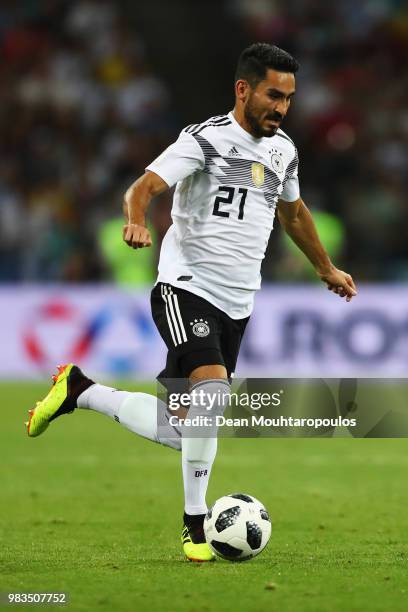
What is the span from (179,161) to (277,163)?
24.1 inches

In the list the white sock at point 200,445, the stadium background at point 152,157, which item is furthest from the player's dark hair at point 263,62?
the stadium background at point 152,157

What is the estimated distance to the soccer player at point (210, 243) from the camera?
240 inches

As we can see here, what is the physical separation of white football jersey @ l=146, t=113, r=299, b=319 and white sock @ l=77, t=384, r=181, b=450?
59cm

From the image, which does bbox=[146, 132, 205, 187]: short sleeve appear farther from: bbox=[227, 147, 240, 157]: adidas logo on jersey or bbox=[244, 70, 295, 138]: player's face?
bbox=[244, 70, 295, 138]: player's face

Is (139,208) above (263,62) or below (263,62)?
below

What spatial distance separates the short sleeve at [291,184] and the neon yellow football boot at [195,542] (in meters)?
1.67

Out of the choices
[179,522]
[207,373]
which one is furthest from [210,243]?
[179,522]

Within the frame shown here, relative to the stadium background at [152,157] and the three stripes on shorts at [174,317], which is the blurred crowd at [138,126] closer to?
the stadium background at [152,157]

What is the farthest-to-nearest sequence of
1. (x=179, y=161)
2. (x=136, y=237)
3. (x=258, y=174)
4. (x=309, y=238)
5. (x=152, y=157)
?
1. (x=152, y=157)
2. (x=309, y=238)
3. (x=258, y=174)
4. (x=179, y=161)
5. (x=136, y=237)

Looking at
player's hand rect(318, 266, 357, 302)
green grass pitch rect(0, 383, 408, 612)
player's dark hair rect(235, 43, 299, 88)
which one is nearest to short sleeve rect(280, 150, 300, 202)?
player's hand rect(318, 266, 357, 302)

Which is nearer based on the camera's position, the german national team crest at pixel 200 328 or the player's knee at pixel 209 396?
the player's knee at pixel 209 396

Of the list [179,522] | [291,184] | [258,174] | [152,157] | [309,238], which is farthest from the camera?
[152,157]

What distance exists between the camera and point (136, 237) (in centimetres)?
566

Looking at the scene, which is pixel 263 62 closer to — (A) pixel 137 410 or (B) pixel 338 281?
(B) pixel 338 281
